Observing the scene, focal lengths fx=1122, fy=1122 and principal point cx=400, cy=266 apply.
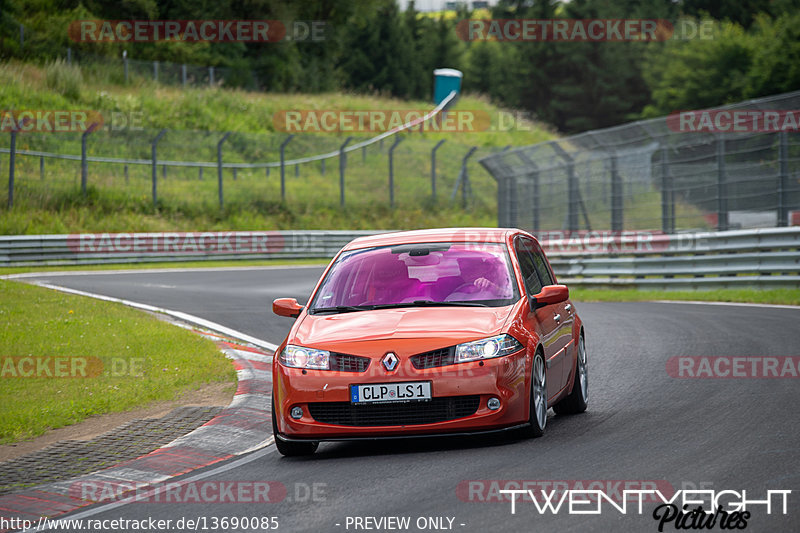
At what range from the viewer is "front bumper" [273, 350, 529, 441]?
7051 millimetres

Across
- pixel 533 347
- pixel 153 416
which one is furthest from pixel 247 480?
pixel 153 416

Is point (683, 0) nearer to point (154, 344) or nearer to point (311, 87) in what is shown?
point (311, 87)

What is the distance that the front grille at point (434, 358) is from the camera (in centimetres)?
708

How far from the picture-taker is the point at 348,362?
7.18 m

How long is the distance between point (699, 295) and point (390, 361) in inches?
530

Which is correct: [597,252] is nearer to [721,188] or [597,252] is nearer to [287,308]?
[721,188]

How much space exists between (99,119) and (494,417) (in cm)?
3688

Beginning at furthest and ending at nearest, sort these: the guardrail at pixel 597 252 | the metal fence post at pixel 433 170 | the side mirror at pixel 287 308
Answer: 1. the metal fence post at pixel 433 170
2. the guardrail at pixel 597 252
3. the side mirror at pixel 287 308

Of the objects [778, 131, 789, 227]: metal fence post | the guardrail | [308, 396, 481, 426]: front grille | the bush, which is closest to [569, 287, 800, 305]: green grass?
the guardrail

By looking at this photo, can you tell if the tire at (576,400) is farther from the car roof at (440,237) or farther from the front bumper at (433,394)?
the front bumper at (433,394)
